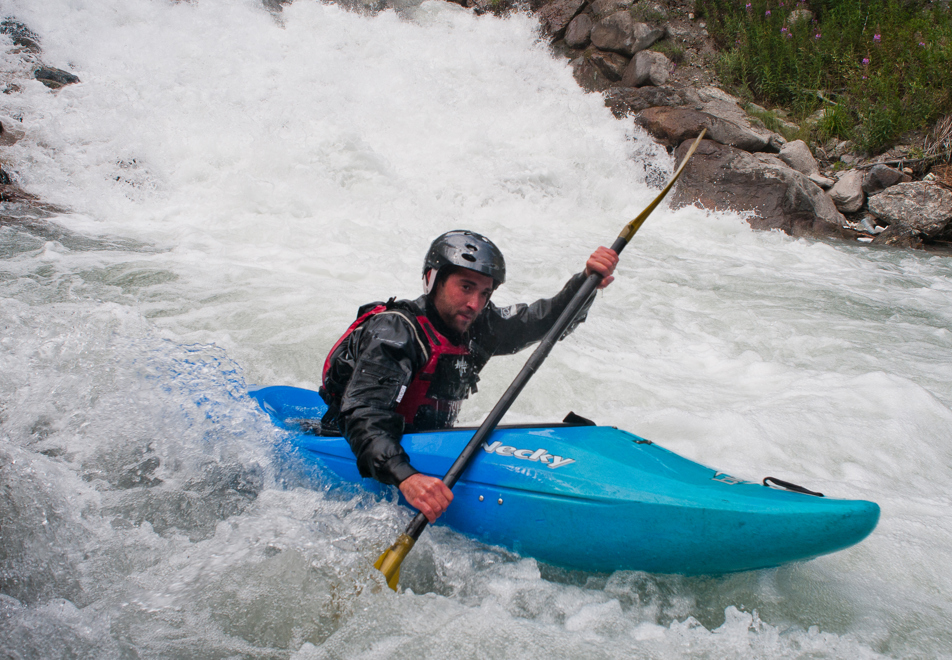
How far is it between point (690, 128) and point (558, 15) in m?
4.63

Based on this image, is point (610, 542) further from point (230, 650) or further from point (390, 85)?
point (390, 85)

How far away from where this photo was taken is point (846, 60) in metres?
10.4

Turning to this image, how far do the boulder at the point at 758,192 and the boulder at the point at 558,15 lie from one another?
4787 mm

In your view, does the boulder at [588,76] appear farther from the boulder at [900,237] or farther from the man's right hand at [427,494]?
the man's right hand at [427,494]

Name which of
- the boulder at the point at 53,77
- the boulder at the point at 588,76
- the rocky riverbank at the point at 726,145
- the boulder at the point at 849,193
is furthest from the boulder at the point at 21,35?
the boulder at the point at 849,193

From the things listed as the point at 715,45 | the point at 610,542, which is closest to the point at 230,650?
the point at 610,542

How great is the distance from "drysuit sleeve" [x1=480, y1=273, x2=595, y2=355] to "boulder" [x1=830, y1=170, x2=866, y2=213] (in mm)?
8160

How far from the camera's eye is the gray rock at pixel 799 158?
9312 millimetres

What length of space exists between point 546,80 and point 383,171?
16.9 ft

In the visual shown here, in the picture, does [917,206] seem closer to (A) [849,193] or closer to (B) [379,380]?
(A) [849,193]

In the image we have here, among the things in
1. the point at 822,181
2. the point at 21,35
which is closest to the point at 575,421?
the point at 822,181

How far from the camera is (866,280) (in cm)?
651

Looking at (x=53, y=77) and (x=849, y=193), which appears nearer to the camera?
(x=53, y=77)

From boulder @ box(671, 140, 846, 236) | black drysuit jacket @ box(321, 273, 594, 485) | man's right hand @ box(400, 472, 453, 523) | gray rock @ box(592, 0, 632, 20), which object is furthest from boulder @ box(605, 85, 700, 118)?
man's right hand @ box(400, 472, 453, 523)
